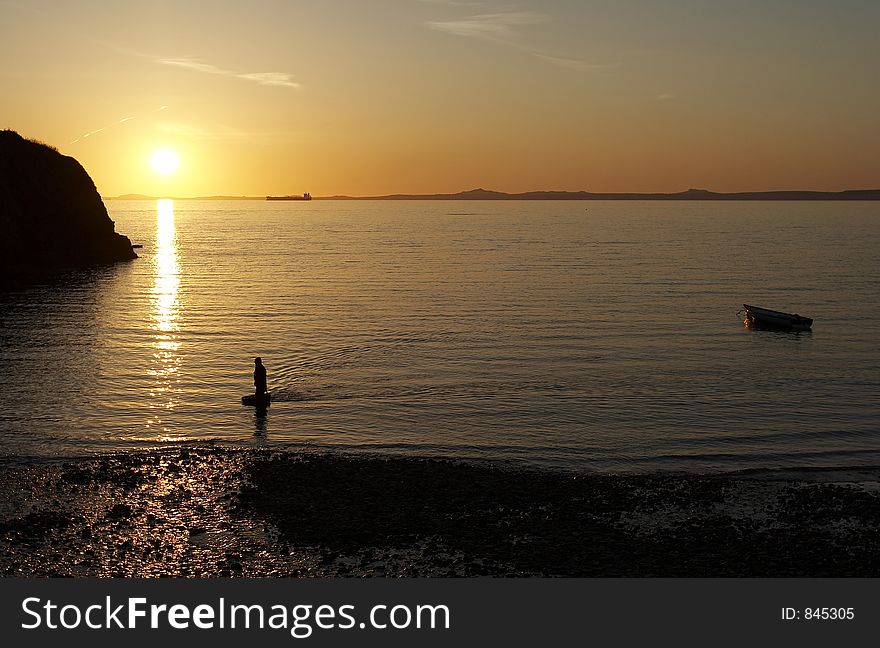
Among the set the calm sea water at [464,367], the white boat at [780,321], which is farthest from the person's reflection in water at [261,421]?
the white boat at [780,321]

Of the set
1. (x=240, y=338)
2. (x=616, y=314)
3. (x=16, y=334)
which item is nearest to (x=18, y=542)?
(x=240, y=338)

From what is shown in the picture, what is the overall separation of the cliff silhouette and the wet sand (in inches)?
2697

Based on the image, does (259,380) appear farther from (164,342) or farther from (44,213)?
(44,213)

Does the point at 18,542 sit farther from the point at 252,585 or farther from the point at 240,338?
the point at 240,338

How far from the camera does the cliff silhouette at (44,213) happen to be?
84062mm

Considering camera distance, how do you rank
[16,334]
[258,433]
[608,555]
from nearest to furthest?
[608,555]
[258,433]
[16,334]

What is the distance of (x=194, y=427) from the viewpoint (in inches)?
1144

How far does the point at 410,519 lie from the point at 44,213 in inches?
3481

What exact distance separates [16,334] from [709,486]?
44.1m

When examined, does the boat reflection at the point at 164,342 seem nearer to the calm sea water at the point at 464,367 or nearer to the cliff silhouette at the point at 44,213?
the calm sea water at the point at 464,367

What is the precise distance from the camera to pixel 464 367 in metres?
40.0

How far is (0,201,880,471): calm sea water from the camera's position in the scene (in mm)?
27891

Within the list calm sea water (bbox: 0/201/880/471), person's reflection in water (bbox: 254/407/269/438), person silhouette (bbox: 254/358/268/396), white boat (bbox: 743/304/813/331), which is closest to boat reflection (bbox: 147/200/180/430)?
calm sea water (bbox: 0/201/880/471)

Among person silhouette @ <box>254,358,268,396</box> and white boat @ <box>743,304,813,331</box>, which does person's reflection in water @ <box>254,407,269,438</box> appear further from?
white boat @ <box>743,304,813,331</box>
